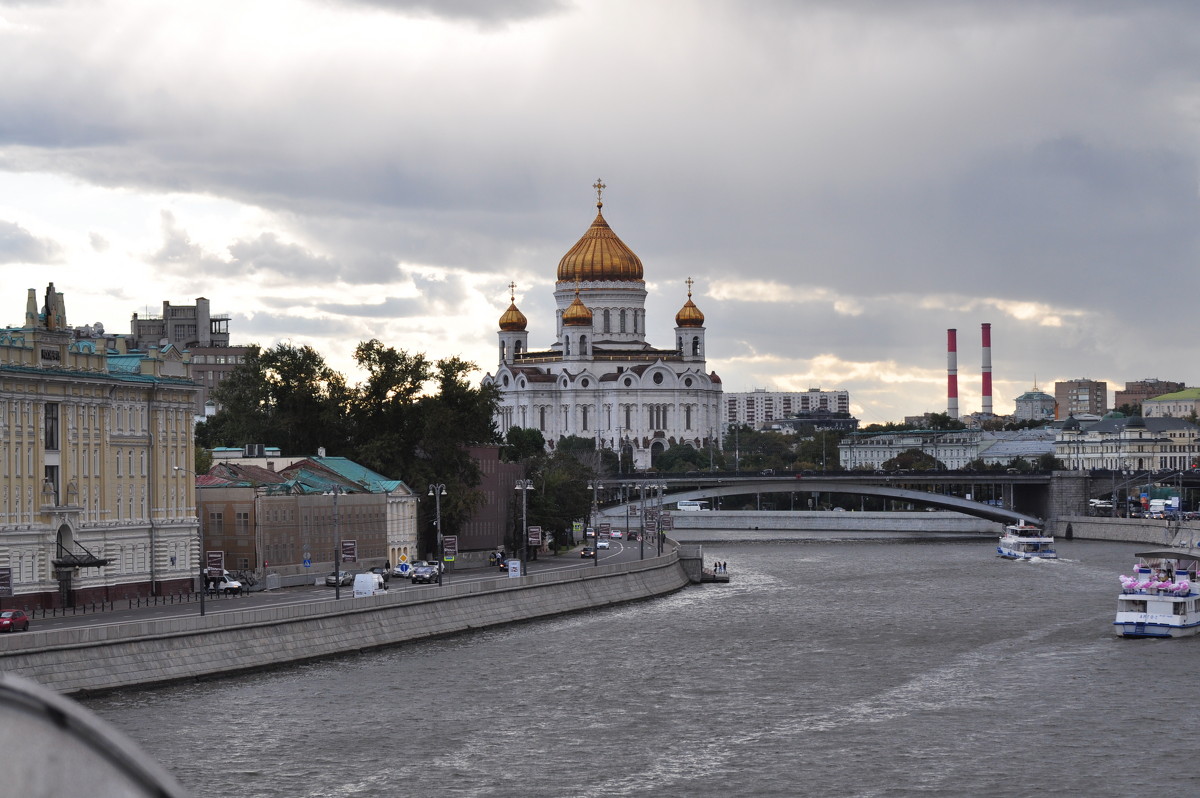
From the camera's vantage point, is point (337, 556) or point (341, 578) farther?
point (341, 578)

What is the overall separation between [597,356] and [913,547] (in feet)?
239

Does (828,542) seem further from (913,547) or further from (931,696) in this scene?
(931,696)

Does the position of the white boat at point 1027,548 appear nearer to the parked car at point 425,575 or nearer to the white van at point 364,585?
the parked car at point 425,575

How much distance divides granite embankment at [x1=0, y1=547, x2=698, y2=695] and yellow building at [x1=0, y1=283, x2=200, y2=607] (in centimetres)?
750

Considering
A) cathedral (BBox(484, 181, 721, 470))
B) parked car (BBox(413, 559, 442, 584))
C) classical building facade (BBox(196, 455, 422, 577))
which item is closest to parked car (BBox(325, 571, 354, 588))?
classical building facade (BBox(196, 455, 422, 577))

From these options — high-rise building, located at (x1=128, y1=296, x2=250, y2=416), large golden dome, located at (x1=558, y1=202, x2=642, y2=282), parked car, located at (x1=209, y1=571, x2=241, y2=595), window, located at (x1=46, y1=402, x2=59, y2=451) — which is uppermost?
large golden dome, located at (x1=558, y1=202, x2=642, y2=282)

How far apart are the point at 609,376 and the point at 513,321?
50.3 feet

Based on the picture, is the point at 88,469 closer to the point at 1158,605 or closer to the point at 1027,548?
the point at 1158,605

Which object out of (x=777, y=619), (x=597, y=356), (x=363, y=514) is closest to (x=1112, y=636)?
(x=777, y=619)

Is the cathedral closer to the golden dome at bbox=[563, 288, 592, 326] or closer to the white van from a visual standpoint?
the golden dome at bbox=[563, 288, 592, 326]

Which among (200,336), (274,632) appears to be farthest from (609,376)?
(274,632)

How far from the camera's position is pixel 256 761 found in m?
27.3

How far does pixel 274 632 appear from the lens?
39.2 metres

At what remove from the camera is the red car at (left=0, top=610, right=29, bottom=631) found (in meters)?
36.6
